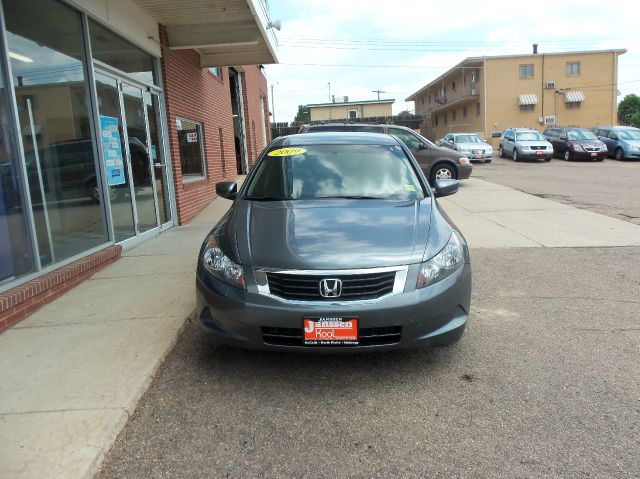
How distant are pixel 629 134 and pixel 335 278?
27548 millimetres

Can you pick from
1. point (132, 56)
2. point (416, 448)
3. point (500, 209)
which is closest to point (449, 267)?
point (416, 448)

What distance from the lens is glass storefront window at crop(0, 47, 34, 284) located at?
4676 mm

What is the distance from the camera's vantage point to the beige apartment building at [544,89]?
41.5m

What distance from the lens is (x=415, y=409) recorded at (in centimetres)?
307

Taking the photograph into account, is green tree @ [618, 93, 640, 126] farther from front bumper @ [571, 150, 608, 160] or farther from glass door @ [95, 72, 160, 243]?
glass door @ [95, 72, 160, 243]

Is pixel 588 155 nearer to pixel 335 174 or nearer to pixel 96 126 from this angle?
pixel 335 174

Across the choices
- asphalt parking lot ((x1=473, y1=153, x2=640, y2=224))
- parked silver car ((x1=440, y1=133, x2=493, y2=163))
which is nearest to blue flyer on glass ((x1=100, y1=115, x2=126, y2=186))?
asphalt parking lot ((x1=473, y1=153, x2=640, y2=224))

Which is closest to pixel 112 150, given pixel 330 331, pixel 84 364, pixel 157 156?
pixel 157 156

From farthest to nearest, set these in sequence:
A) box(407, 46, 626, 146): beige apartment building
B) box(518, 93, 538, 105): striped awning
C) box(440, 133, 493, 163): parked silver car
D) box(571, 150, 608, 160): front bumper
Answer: box(518, 93, 538, 105): striped awning, box(407, 46, 626, 146): beige apartment building, box(571, 150, 608, 160): front bumper, box(440, 133, 493, 163): parked silver car

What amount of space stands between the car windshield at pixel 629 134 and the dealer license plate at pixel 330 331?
2686 cm

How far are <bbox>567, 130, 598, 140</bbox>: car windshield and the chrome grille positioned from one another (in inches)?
1004

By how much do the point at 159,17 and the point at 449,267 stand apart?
24.0ft

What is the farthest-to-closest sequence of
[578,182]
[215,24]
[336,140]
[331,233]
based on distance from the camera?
[578,182], [215,24], [336,140], [331,233]

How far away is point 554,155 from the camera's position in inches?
1058
